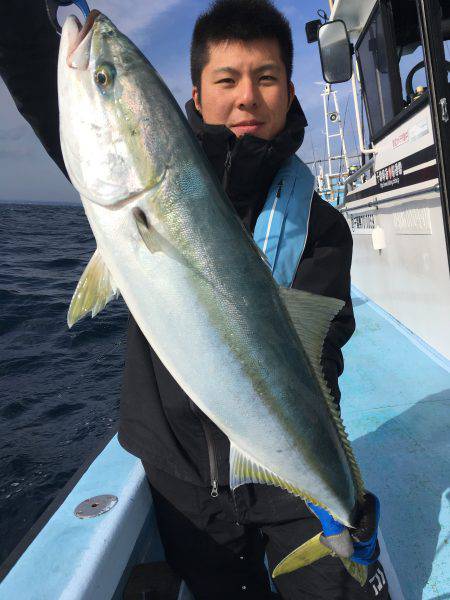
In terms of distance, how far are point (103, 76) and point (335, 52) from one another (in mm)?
4195

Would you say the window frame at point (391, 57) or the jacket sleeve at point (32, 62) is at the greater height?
the window frame at point (391, 57)

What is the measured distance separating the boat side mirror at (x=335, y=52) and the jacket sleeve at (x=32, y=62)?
360 centimetres

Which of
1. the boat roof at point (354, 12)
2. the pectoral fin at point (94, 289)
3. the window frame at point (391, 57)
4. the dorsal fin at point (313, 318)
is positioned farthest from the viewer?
the boat roof at point (354, 12)

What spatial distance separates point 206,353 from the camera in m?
1.39

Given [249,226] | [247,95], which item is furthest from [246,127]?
[249,226]

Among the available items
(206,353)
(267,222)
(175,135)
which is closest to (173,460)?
(206,353)

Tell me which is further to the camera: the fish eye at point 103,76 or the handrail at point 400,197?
the handrail at point 400,197

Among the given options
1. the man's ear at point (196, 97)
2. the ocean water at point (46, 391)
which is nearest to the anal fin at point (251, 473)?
the man's ear at point (196, 97)

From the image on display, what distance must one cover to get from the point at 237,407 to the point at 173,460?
764 millimetres

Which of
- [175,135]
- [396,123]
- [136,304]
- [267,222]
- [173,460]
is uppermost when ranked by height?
[396,123]

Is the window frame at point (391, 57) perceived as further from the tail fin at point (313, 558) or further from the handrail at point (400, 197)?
the tail fin at point (313, 558)

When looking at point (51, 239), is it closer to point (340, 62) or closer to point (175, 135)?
point (340, 62)

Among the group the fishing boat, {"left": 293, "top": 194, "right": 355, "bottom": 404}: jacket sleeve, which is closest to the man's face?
Result: {"left": 293, "top": 194, "right": 355, "bottom": 404}: jacket sleeve

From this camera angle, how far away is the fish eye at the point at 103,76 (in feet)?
4.58
